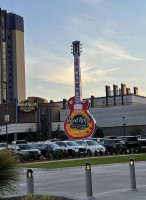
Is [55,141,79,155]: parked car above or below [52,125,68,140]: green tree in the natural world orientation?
below

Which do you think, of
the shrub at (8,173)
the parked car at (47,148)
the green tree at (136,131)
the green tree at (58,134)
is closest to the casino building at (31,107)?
the green tree at (58,134)

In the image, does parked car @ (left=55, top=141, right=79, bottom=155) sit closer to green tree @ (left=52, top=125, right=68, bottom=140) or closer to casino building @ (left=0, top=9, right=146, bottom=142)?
casino building @ (left=0, top=9, right=146, bottom=142)

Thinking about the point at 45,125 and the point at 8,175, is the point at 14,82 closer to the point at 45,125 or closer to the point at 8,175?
the point at 45,125

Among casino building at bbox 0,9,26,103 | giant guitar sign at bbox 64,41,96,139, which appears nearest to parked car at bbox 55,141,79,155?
giant guitar sign at bbox 64,41,96,139

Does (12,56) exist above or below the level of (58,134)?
above

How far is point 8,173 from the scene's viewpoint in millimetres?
8141

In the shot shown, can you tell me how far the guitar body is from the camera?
51219 millimetres

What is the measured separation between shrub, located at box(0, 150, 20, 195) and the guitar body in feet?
140

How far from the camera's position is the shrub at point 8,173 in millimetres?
8040

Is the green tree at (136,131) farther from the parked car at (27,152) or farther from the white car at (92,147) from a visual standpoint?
the parked car at (27,152)

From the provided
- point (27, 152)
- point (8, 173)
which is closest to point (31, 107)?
point (27, 152)

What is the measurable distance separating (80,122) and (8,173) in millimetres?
43315

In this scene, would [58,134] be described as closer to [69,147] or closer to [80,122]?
[80,122]

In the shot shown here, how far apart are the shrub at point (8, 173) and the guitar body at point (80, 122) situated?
4269 cm
